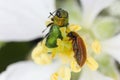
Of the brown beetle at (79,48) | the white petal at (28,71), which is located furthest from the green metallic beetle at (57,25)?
the white petal at (28,71)

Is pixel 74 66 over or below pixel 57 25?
below

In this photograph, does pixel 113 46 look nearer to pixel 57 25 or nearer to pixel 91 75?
pixel 91 75

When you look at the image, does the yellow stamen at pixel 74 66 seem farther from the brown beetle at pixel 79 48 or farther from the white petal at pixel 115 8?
the white petal at pixel 115 8

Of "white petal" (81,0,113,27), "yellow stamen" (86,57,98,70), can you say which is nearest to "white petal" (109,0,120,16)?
"white petal" (81,0,113,27)

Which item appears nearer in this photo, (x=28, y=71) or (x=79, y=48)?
(x=79, y=48)

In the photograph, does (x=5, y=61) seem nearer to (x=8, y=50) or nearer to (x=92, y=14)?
(x=8, y=50)

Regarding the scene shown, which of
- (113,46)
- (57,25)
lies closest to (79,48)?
(57,25)
